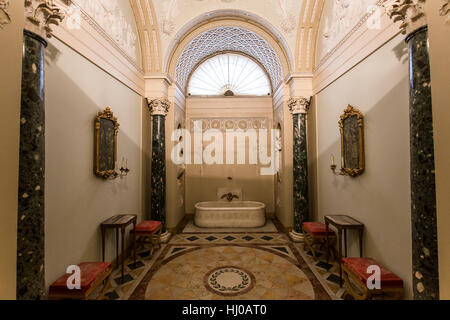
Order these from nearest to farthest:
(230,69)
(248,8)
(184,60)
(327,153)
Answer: (327,153) < (248,8) < (184,60) < (230,69)

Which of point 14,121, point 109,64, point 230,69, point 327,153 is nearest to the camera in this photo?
point 14,121

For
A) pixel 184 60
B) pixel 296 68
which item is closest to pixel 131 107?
pixel 184 60

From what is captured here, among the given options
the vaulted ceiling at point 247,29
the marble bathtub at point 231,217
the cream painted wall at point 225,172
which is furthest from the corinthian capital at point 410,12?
the cream painted wall at point 225,172

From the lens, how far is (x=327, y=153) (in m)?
4.50

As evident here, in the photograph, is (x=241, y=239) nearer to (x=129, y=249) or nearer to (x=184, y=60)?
(x=129, y=249)

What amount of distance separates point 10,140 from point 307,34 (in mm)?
5896

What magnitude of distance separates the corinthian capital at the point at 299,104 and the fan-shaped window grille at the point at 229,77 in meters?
2.58

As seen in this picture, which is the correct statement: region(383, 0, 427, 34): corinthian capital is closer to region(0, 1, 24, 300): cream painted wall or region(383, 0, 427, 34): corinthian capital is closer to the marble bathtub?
region(0, 1, 24, 300): cream painted wall

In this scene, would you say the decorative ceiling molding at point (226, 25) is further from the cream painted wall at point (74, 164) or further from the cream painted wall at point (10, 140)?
the cream painted wall at point (10, 140)

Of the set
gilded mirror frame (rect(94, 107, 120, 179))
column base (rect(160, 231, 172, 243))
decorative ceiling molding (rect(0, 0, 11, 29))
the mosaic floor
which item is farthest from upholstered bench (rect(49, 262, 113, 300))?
decorative ceiling molding (rect(0, 0, 11, 29))

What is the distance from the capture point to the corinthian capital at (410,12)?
1.89 meters

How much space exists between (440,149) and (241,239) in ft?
14.6

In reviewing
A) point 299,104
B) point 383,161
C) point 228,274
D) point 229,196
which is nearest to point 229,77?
point 299,104

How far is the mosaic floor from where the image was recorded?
10.1ft
